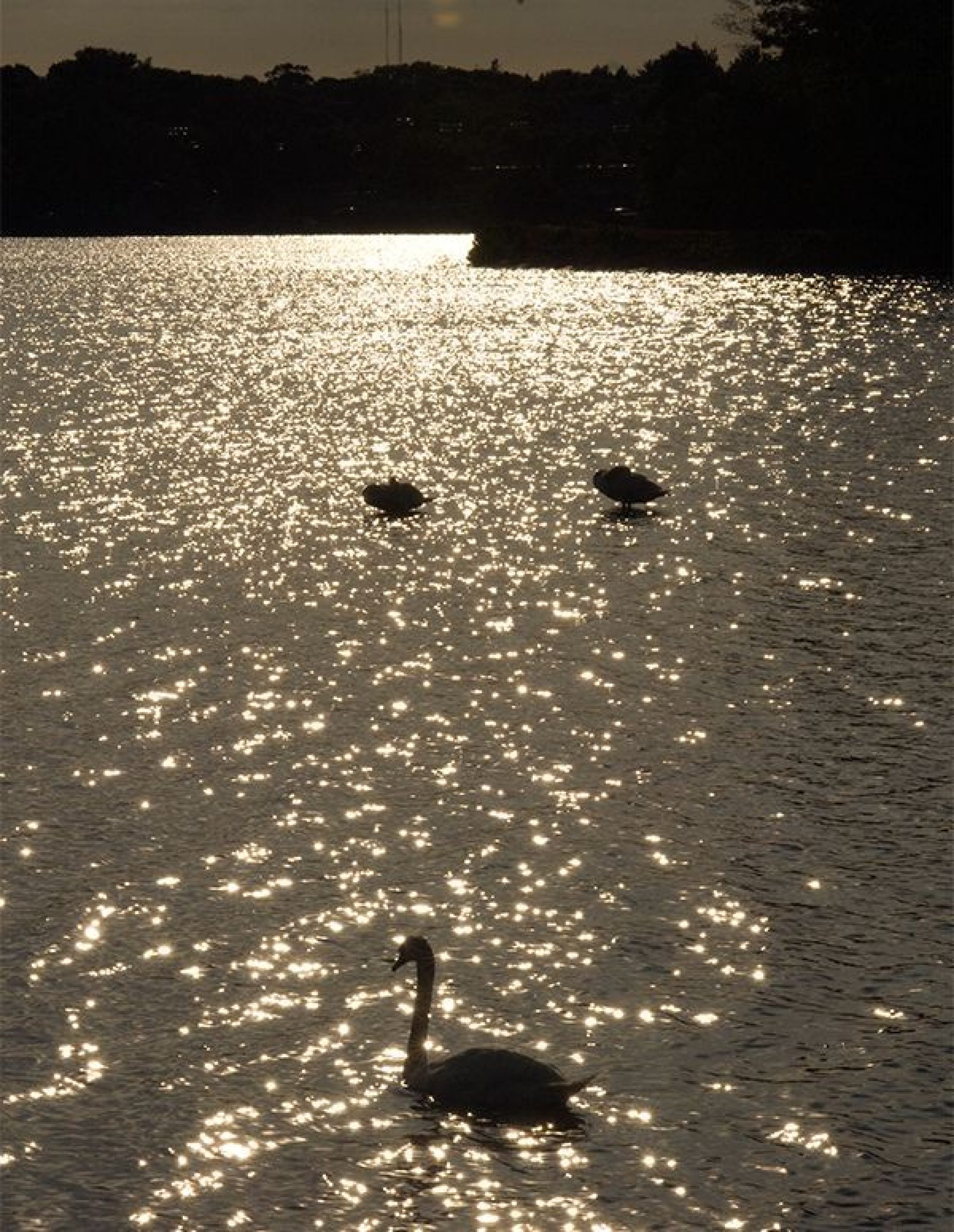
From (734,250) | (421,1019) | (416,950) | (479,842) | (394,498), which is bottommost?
(421,1019)

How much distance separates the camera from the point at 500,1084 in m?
13.3

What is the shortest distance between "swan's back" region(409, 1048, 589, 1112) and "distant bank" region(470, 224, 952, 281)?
110796 millimetres

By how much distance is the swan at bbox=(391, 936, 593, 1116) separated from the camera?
523 inches

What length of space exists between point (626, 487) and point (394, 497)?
4198 mm

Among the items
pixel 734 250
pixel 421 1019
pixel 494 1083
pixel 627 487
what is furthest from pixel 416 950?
pixel 734 250

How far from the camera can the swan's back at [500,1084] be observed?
13266 mm

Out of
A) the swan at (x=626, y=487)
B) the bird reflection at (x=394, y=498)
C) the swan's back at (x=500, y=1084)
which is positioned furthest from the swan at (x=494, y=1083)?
the swan at (x=626, y=487)

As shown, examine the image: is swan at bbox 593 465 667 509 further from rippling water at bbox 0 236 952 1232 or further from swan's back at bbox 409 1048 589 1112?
swan's back at bbox 409 1048 589 1112

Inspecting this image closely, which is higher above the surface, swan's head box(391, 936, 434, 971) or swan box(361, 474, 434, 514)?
swan box(361, 474, 434, 514)

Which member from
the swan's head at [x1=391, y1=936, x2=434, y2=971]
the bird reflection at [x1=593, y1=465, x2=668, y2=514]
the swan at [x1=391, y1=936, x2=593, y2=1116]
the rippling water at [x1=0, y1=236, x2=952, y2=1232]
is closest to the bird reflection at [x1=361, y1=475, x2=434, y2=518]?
the rippling water at [x1=0, y1=236, x2=952, y2=1232]

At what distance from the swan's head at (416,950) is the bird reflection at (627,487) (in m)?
25.6

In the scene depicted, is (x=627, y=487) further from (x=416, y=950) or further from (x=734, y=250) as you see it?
(x=734, y=250)

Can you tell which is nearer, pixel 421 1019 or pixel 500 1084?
pixel 500 1084

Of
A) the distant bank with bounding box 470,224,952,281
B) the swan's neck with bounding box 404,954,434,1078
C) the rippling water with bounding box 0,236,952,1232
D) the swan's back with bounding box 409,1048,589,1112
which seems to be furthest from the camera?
the distant bank with bounding box 470,224,952,281
